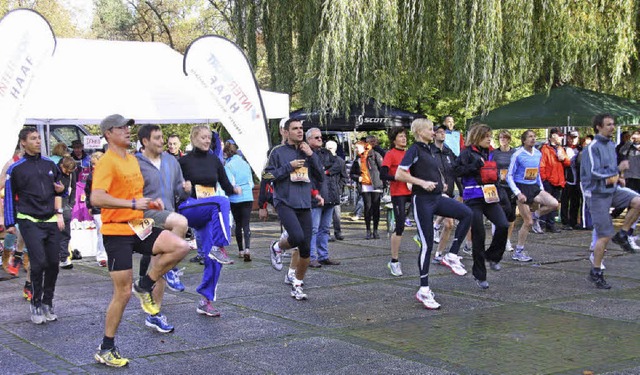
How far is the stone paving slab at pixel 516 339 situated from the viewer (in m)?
5.99

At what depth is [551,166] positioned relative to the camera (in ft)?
51.8

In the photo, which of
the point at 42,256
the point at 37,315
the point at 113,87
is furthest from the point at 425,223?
the point at 113,87

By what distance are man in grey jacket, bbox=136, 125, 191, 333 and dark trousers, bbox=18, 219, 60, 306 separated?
92cm

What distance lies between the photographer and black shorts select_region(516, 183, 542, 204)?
39.3 ft

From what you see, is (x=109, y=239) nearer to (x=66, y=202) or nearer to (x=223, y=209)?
(x=223, y=209)

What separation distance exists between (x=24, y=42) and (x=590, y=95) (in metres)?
10.8

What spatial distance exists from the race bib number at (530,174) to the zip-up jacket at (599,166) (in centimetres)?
256

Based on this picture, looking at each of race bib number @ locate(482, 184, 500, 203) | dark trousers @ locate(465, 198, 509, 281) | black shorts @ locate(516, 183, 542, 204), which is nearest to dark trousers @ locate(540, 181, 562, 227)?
black shorts @ locate(516, 183, 542, 204)

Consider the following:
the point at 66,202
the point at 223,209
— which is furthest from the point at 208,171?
the point at 66,202

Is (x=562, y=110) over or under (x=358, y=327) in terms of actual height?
over

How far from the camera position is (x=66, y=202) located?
11.5 m

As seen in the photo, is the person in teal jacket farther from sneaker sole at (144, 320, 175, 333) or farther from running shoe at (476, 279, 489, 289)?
sneaker sole at (144, 320, 175, 333)

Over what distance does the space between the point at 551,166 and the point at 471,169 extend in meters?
6.76

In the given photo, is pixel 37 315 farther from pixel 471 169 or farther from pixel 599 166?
pixel 599 166
